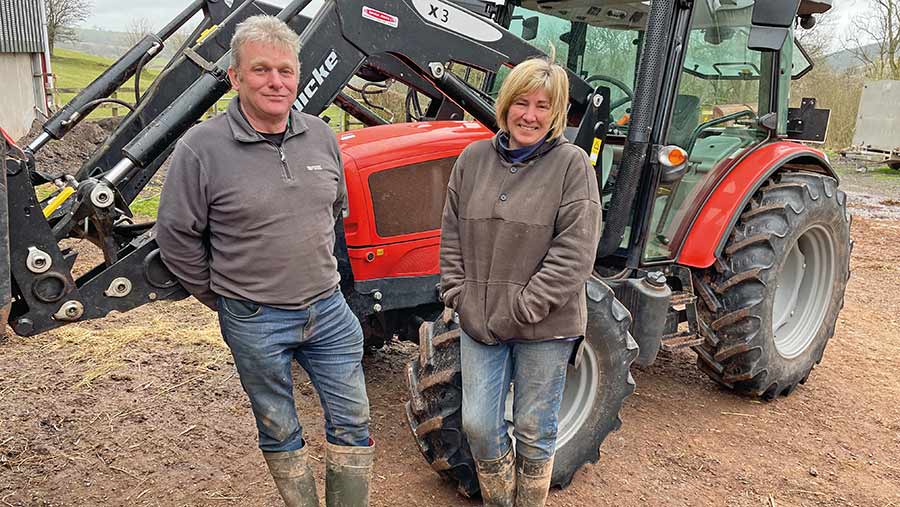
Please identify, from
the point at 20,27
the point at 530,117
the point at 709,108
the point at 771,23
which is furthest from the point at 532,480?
the point at 20,27

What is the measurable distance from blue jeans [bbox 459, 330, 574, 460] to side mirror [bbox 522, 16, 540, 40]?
2301 millimetres

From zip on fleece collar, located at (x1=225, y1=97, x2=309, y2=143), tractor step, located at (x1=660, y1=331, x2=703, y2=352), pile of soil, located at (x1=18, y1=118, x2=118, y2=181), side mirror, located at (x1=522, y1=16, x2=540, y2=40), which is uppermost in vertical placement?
side mirror, located at (x1=522, y1=16, x2=540, y2=40)

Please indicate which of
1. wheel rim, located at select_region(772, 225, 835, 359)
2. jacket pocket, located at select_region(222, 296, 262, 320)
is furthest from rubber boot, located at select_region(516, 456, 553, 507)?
wheel rim, located at select_region(772, 225, 835, 359)

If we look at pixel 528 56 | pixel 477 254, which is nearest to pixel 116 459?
pixel 477 254

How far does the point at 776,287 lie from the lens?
4168 mm

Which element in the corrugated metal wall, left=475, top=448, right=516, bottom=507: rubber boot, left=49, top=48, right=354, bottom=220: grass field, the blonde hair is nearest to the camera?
the blonde hair

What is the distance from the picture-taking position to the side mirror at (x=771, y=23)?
3346 millimetres

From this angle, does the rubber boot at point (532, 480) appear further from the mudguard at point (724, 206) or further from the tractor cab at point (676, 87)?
the mudguard at point (724, 206)

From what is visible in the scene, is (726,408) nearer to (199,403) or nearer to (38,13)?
(199,403)

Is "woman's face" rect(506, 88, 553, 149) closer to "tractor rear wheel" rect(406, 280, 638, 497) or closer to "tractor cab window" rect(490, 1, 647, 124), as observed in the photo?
"tractor rear wheel" rect(406, 280, 638, 497)

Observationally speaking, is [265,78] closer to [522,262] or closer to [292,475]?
[522,262]

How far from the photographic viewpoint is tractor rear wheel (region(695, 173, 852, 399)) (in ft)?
13.3

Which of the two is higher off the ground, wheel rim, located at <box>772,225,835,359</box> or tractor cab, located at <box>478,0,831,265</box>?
tractor cab, located at <box>478,0,831,265</box>

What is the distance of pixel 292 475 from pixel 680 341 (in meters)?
2.22
